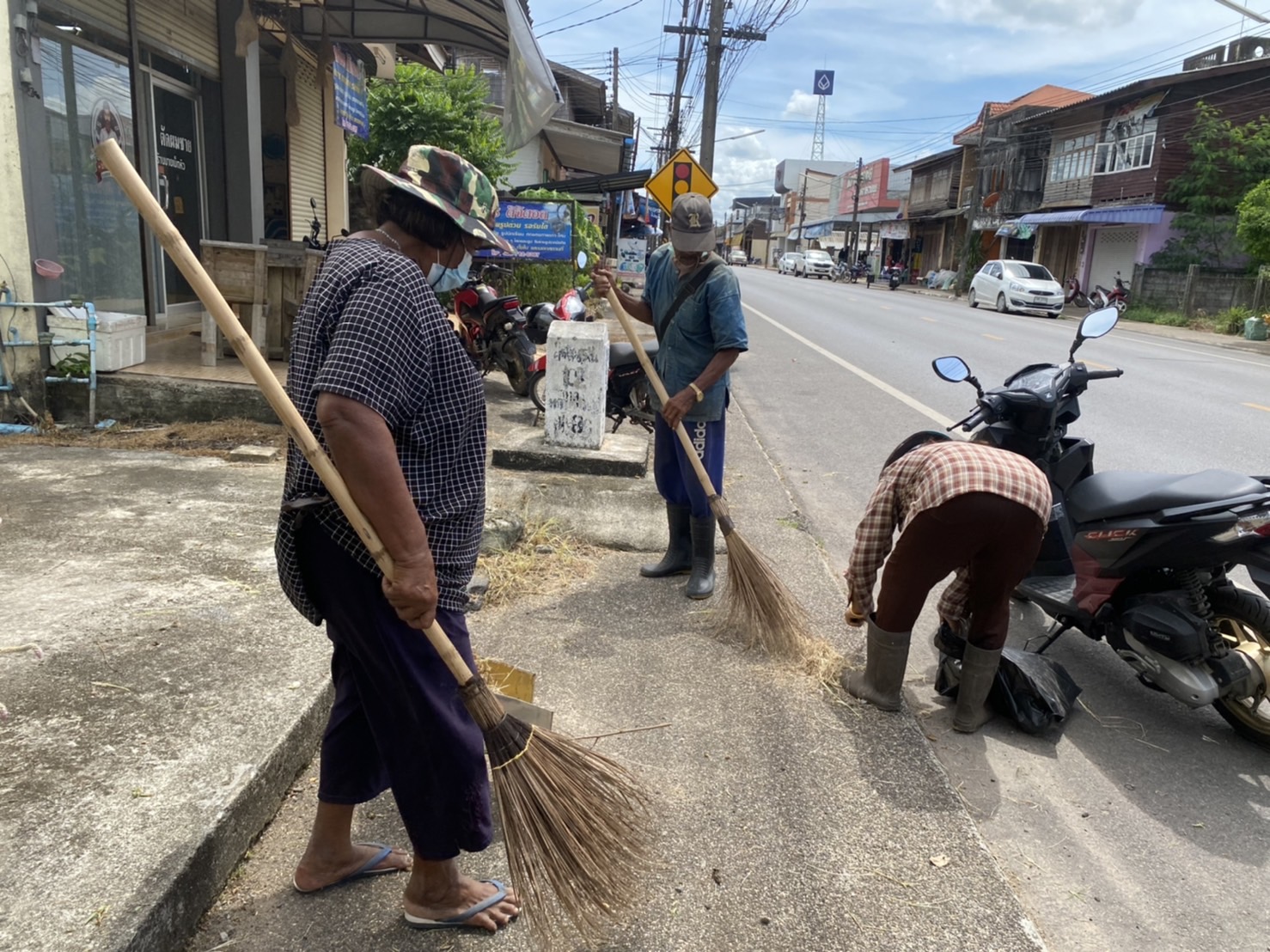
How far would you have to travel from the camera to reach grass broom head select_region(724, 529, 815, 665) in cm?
368

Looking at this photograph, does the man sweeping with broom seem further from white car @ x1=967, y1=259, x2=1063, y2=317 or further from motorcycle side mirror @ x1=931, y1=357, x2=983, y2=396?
white car @ x1=967, y1=259, x2=1063, y2=317

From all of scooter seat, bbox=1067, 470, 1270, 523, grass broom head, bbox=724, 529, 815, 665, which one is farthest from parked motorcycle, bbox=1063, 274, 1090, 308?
grass broom head, bbox=724, 529, 815, 665

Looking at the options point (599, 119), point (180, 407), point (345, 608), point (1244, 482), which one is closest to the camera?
point (345, 608)

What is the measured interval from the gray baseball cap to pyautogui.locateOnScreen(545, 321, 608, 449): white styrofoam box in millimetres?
1735

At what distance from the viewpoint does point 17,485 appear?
15.4 ft

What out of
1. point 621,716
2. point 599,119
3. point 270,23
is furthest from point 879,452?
point 599,119

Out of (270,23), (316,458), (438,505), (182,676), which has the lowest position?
(182,676)

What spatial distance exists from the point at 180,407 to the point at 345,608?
5.12 meters

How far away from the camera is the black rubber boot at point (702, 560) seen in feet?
14.0

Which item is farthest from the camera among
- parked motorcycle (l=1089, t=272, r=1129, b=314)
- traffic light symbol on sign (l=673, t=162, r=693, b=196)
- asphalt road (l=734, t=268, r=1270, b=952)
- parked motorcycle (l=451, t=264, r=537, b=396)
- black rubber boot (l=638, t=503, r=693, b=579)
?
parked motorcycle (l=1089, t=272, r=1129, b=314)

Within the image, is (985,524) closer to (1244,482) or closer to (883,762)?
(883,762)

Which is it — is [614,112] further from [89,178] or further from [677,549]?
[677,549]

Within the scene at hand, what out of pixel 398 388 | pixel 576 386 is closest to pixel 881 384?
pixel 576 386

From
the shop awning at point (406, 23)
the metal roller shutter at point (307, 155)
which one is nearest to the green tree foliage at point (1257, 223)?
the shop awning at point (406, 23)
